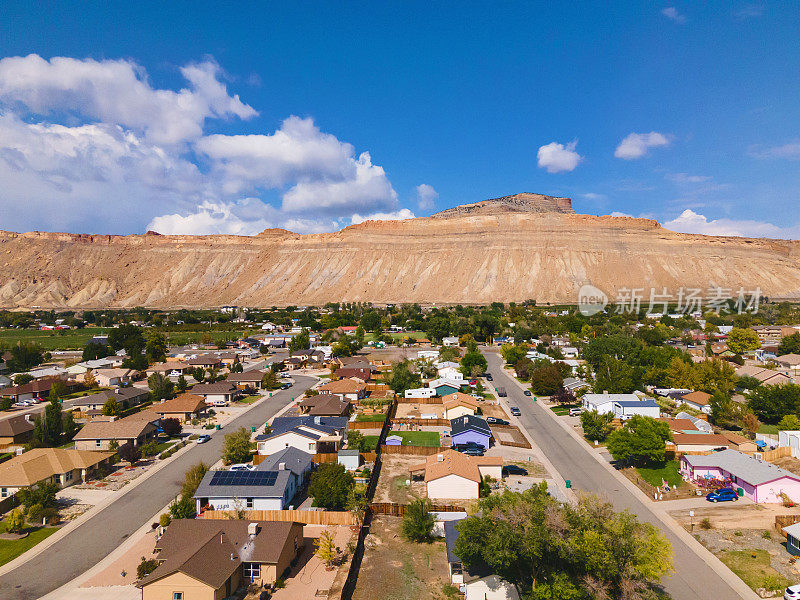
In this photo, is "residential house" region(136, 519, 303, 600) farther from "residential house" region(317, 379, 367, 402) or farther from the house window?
"residential house" region(317, 379, 367, 402)

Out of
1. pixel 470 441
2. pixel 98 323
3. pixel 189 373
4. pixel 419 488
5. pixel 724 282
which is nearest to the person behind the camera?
pixel 419 488

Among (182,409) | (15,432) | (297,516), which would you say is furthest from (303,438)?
(15,432)

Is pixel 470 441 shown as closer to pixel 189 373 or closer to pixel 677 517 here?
pixel 677 517

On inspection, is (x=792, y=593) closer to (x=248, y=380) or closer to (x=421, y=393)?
(x=421, y=393)

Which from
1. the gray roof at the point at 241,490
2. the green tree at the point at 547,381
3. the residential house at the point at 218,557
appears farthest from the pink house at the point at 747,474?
the gray roof at the point at 241,490

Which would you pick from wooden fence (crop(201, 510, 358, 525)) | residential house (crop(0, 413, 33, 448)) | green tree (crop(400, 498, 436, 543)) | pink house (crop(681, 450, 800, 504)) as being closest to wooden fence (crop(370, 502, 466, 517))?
wooden fence (crop(201, 510, 358, 525))

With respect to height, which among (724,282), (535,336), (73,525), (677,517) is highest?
(724,282)

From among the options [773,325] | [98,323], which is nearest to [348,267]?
[98,323]
